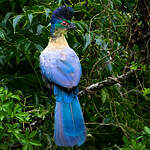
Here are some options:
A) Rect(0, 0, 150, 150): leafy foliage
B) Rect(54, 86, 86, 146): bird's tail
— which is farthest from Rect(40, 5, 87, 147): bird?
Rect(0, 0, 150, 150): leafy foliage

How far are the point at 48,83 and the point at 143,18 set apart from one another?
43.2 inches

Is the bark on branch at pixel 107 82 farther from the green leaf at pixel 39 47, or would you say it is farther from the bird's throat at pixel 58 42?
the green leaf at pixel 39 47

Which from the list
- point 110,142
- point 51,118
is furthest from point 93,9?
point 110,142

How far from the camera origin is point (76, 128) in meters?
2.69

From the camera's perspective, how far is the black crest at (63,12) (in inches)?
117

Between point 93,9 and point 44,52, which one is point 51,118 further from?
point 93,9

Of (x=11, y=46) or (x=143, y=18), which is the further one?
(x=11, y=46)

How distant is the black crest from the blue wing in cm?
32

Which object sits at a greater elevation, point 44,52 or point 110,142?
point 44,52

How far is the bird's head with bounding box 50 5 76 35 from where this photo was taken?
9.89 ft

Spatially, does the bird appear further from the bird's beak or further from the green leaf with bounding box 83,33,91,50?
the green leaf with bounding box 83,33,91,50

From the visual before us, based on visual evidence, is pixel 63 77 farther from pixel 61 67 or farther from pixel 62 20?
pixel 62 20

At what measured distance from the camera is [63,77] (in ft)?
9.78

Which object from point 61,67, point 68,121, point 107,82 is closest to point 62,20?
point 61,67
